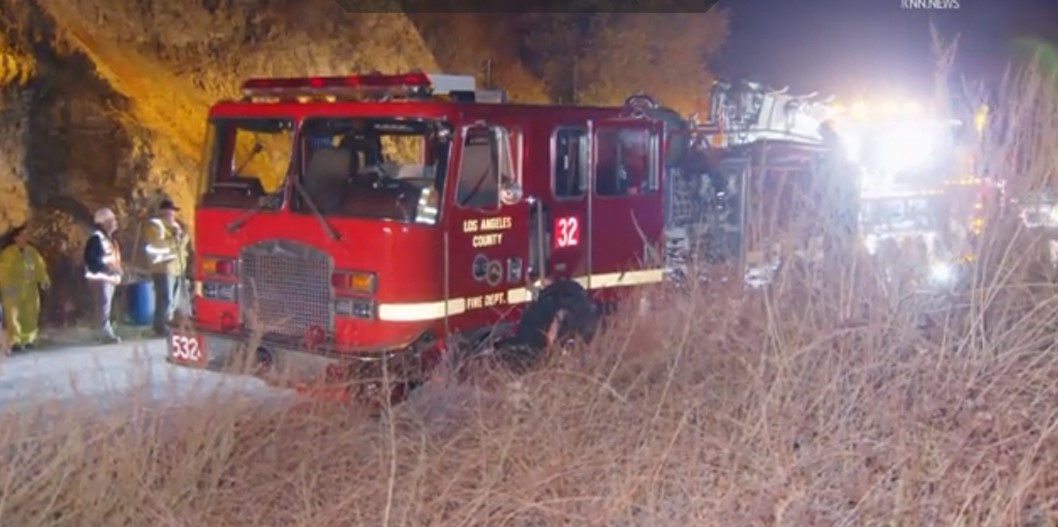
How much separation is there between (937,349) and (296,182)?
4.27 meters

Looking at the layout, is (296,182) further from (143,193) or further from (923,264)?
(143,193)

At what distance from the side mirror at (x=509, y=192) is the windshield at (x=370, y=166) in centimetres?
55

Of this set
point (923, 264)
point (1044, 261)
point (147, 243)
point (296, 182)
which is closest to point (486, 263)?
point (296, 182)

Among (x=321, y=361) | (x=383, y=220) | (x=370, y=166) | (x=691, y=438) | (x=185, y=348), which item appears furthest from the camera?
(x=185, y=348)

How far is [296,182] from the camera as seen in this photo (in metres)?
7.54

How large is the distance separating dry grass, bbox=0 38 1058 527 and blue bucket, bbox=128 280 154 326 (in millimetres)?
6215

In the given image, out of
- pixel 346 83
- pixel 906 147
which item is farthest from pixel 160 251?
pixel 906 147

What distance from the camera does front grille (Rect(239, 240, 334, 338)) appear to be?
7.39 m

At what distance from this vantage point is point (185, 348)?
305 inches

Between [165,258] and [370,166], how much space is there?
4387 mm

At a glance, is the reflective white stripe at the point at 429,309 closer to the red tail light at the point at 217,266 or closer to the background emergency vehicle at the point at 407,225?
the background emergency vehicle at the point at 407,225

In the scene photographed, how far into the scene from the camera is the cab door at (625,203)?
858 centimetres

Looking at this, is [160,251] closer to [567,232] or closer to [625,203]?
[567,232]

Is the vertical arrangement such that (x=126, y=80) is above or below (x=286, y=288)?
above
